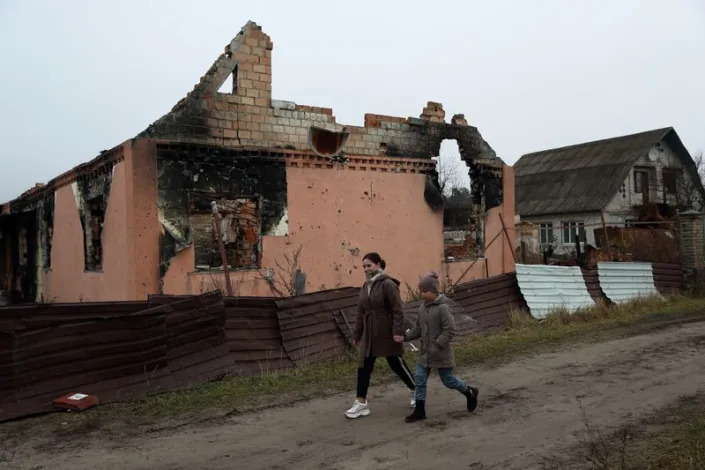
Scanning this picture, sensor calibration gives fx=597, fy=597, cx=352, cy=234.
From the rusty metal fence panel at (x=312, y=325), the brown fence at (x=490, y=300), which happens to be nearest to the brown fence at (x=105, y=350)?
the rusty metal fence panel at (x=312, y=325)

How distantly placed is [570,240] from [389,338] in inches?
1155

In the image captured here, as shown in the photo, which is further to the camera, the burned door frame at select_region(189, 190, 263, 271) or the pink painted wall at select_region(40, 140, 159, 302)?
the burned door frame at select_region(189, 190, 263, 271)

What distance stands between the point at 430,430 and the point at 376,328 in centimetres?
109

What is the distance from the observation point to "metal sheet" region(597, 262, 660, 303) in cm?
1376

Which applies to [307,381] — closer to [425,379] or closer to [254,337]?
[254,337]

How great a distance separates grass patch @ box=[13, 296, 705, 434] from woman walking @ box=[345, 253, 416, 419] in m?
1.01

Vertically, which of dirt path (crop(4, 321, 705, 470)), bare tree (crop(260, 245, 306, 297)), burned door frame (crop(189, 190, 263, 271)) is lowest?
dirt path (crop(4, 321, 705, 470))

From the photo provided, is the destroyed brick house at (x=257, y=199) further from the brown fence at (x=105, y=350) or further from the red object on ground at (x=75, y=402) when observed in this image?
the red object on ground at (x=75, y=402)

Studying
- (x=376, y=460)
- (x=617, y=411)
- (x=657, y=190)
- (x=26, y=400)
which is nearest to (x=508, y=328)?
(x=617, y=411)

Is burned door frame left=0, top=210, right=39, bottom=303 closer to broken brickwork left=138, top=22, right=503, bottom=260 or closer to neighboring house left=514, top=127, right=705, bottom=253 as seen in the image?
broken brickwork left=138, top=22, right=503, bottom=260

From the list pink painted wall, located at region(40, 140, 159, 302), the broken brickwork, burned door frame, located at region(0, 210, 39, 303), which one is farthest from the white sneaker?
burned door frame, located at region(0, 210, 39, 303)

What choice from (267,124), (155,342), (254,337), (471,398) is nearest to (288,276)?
(267,124)

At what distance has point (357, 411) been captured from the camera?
19.0 ft

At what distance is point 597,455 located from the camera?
163 inches
